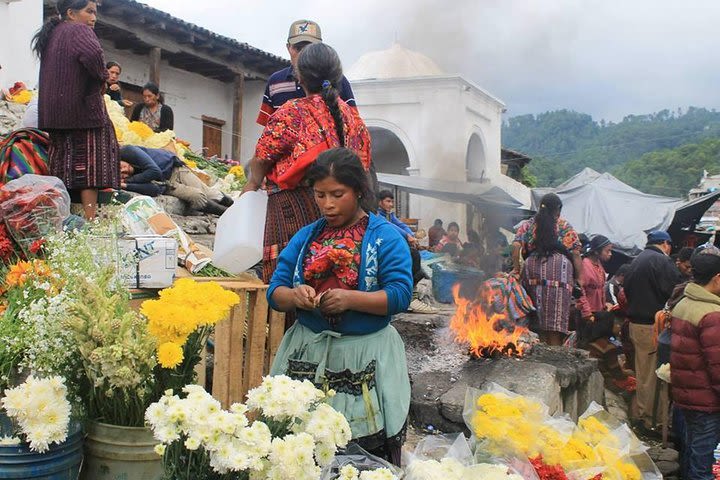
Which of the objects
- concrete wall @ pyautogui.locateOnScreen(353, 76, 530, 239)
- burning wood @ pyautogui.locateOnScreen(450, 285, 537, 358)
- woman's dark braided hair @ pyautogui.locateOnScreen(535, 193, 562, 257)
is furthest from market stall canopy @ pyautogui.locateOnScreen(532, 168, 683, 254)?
burning wood @ pyautogui.locateOnScreen(450, 285, 537, 358)

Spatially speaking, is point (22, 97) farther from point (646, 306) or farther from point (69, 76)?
point (646, 306)

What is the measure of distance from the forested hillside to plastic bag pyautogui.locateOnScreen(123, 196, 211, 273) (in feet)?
63.0

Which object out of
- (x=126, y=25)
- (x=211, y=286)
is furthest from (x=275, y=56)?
(x=211, y=286)

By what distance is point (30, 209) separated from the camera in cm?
366

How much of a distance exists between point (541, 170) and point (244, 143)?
844 inches

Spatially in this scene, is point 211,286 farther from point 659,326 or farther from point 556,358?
point 659,326

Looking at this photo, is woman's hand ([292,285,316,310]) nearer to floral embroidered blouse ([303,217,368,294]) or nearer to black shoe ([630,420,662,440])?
floral embroidered blouse ([303,217,368,294])

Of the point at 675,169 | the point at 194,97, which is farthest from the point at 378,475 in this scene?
the point at 675,169

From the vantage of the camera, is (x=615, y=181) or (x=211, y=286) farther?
(x=615, y=181)

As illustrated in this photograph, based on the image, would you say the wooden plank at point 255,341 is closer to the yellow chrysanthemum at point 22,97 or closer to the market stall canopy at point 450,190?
the yellow chrysanthemum at point 22,97

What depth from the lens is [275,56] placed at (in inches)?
615

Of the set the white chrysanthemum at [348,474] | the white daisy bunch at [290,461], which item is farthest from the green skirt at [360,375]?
the white daisy bunch at [290,461]

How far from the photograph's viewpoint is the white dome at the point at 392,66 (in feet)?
37.0

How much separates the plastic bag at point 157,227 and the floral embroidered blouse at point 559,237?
3.56m
